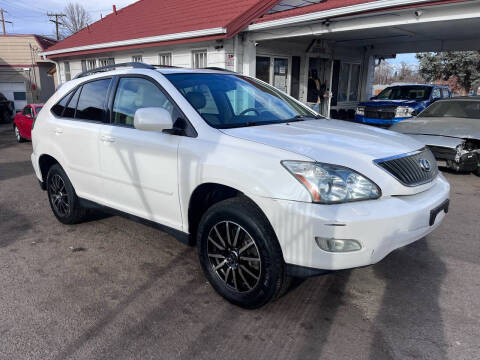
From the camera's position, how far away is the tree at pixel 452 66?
88.5 ft

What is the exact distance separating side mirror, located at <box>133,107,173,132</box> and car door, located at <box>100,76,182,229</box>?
0.67ft

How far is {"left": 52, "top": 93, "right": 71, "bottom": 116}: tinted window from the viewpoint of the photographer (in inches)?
177

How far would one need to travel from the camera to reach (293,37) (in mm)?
10477

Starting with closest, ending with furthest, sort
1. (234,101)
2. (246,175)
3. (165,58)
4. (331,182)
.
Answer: (331,182), (246,175), (234,101), (165,58)

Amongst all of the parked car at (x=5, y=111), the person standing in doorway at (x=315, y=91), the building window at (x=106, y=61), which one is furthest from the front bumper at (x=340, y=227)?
the parked car at (x=5, y=111)

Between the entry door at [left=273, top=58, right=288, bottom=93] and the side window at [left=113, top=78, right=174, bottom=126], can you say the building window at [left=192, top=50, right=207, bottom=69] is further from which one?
the side window at [left=113, top=78, right=174, bottom=126]

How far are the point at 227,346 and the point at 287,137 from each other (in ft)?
5.09

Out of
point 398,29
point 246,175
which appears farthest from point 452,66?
point 246,175

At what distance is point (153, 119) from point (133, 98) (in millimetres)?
829

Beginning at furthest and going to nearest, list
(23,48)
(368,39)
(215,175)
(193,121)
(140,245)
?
(23,48)
(368,39)
(140,245)
(193,121)
(215,175)

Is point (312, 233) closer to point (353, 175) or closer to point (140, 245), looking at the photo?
point (353, 175)

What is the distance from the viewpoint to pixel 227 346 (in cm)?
254

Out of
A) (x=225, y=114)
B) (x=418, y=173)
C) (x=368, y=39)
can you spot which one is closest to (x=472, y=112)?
(x=368, y=39)

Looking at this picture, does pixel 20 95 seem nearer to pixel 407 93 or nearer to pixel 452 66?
pixel 407 93
